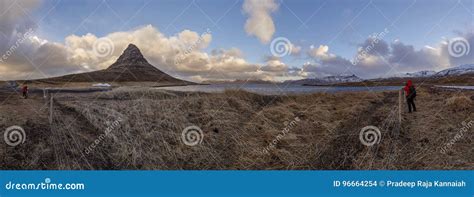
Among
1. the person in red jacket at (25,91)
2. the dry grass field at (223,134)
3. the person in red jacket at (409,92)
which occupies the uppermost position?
the person in red jacket at (25,91)

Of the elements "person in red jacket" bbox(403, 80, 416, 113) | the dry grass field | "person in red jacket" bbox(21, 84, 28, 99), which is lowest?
the dry grass field

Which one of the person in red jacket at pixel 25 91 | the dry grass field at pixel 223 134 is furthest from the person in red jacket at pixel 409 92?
the person in red jacket at pixel 25 91

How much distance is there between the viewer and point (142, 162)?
23.6 feet

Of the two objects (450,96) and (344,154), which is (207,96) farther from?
(450,96)

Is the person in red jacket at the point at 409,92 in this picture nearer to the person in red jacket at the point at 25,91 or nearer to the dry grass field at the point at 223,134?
the dry grass field at the point at 223,134

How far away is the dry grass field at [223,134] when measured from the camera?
23.4 ft


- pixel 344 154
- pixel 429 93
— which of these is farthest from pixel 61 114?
pixel 429 93

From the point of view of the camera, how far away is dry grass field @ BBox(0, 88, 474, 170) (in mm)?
7129

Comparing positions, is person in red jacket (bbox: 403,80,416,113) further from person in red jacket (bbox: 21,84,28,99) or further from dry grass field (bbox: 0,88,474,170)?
person in red jacket (bbox: 21,84,28,99)

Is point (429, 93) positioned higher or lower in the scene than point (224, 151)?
higher

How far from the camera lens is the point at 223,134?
8172mm

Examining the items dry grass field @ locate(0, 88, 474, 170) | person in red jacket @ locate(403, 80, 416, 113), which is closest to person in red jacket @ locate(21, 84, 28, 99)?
dry grass field @ locate(0, 88, 474, 170)

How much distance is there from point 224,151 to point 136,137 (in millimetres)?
1956

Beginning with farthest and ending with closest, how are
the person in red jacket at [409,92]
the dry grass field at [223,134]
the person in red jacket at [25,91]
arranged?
1. the person in red jacket at [25,91]
2. the person in red jacket at [409,92]
3. the dry grass field at [223,134]
